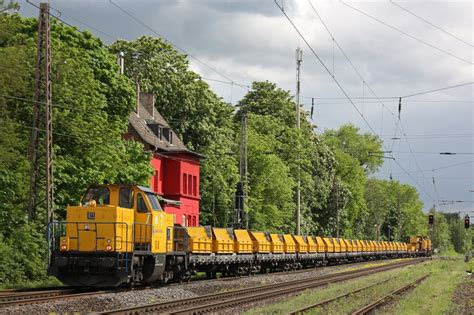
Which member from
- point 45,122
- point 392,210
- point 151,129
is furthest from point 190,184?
point 392,210

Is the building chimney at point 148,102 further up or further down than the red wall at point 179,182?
further up

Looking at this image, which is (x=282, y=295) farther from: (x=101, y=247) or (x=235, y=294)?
(x=101, y=247)

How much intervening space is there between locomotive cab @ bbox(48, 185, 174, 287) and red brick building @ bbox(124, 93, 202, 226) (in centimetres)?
3577

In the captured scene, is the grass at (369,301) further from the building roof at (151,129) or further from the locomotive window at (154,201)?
the building roof at (151,129)

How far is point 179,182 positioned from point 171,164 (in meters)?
1.92

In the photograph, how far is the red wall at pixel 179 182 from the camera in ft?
209

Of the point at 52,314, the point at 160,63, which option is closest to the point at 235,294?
the point at 52,314

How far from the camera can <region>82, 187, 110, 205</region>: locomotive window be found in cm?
2420

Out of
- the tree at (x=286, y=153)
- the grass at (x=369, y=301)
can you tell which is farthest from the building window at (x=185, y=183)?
the grass at (x=369, y=301)

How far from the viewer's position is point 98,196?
2431 centimetres

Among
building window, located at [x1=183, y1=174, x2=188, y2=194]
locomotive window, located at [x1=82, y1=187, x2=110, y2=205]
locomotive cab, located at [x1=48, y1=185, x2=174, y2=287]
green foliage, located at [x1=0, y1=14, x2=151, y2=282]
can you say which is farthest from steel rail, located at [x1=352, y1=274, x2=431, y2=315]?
building window, located at [x1=183, y1=174, x2=188, y2=194]

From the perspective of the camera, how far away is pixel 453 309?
65.1 feet

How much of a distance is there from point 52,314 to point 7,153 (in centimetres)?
1612

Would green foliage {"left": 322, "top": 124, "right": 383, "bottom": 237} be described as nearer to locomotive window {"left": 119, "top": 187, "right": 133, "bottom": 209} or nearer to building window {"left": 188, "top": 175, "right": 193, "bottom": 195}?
building window {"left": 188, "top": 175, "right": 193, "bottom": 195}
